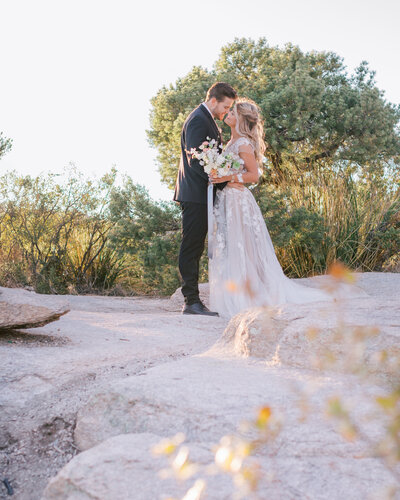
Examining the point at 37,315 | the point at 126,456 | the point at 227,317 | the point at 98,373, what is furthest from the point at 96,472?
the point at 227,317

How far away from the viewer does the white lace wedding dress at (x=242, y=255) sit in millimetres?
5246

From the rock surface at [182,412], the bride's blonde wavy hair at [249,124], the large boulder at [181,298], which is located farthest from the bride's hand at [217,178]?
the rock surface at [182,412]

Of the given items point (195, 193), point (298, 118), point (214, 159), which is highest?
point (298, 118)

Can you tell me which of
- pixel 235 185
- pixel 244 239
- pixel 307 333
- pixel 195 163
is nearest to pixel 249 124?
pixel 235 185

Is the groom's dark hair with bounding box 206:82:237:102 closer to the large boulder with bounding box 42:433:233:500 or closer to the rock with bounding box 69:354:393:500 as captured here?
the rock with bounding box 69:354:393:500

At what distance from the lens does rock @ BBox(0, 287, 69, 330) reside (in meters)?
3.25

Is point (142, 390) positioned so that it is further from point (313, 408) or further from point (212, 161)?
point (212, 161)

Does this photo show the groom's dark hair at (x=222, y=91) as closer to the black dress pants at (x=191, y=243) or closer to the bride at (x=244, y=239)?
the bride at (x=244, y=239)

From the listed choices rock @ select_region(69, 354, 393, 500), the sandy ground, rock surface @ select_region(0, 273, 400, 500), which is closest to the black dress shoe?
the sandy ground

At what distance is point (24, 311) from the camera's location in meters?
3.29

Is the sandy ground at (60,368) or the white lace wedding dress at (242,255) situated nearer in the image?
the sandy ground at (60,368)

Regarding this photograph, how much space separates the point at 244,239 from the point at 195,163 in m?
0.95

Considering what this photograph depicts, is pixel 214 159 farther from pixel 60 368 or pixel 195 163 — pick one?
pixel 60 368

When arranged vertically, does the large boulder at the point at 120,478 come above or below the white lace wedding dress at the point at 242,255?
below
